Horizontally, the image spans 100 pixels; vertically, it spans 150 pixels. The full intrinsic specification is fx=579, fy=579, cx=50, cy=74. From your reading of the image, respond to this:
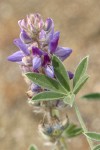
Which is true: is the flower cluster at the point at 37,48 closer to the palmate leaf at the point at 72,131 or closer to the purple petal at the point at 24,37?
the purple petal at the point at 24,37

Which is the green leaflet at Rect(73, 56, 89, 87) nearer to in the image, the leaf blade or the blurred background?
the leaf blade

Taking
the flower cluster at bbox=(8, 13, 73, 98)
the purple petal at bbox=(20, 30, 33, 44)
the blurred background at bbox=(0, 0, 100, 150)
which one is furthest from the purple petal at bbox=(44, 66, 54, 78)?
the blurred background at bbox=(0, 0, 100, 150)

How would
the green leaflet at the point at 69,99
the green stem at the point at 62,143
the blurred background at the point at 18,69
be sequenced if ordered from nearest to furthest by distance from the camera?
the green leaflet at the point at 69,99 < the green stem at the point at 62,143 < the blurred background at the point at 18,69

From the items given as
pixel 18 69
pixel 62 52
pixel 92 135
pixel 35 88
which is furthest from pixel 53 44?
pixel 18 69

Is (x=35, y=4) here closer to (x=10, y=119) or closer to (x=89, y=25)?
Answer: (x=89, y=25)

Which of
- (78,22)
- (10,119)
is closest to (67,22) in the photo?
(78,22)

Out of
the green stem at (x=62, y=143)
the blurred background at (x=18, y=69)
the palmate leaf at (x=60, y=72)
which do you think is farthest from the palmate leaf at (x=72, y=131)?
the blurred background at (x=18, y=69)
